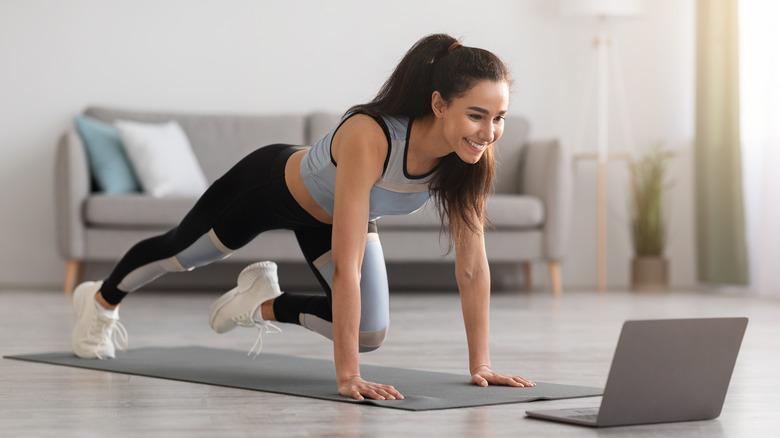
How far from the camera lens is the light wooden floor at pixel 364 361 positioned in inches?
61.7

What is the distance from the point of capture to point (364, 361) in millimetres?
2436

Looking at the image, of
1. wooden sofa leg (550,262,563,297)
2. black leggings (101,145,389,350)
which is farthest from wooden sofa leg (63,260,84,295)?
black leggings (101,145,389,350)

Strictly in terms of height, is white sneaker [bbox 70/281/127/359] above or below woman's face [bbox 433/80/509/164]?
below

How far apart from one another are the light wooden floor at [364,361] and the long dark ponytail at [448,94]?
41 centimetres

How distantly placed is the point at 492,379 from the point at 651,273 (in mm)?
3431

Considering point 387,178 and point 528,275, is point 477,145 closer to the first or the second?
point 387,178

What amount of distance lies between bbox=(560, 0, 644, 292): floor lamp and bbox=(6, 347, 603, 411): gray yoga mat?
9.89ft

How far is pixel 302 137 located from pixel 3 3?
1.63m

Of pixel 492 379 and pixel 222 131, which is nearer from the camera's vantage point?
pixel 492 379

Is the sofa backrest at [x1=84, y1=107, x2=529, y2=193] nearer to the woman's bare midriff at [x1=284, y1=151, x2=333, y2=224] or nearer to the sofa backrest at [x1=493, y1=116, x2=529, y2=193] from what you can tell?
the sofa backrest at [x1=493, y1=116, x2=529, y2=193]

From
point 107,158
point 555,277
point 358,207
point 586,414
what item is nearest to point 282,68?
point 107,158

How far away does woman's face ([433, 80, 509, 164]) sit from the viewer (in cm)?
178

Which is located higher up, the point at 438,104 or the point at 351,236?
the point at 438,104

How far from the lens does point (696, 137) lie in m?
5.34
